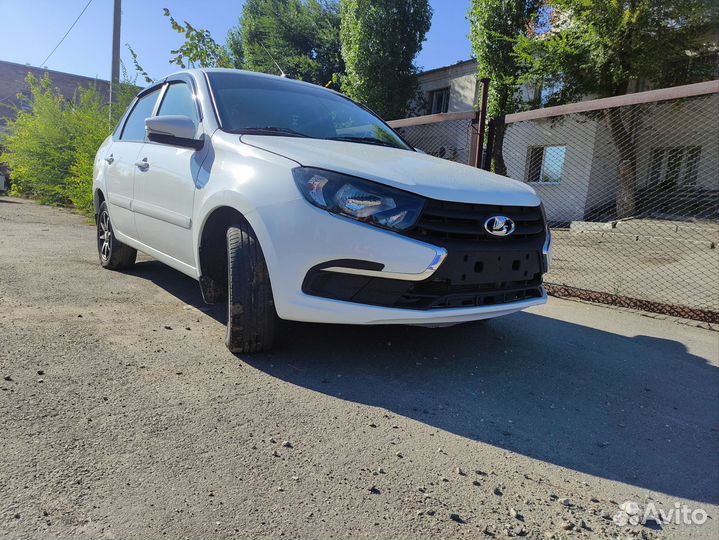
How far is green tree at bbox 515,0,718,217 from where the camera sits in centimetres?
1117

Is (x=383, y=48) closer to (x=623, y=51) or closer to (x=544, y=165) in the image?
(x=544, y=165)

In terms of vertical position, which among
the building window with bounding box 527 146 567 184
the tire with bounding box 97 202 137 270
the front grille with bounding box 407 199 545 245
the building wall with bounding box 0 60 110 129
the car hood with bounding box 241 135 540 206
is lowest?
the tire with bounding box 97 202 137 270

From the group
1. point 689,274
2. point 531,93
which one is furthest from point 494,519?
point 531,93

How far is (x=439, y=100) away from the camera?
19594mm

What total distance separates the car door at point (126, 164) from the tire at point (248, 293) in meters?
1.73

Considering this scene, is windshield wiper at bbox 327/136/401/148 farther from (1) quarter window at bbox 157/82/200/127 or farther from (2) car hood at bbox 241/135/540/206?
(1) quarter window at bbox 157/82/200/127

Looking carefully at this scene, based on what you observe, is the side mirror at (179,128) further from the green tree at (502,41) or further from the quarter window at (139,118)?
the green tree at (502,41)

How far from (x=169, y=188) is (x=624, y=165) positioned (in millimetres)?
12436

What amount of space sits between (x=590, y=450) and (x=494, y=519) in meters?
0.74

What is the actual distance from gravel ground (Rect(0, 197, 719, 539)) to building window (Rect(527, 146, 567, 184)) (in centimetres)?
1019

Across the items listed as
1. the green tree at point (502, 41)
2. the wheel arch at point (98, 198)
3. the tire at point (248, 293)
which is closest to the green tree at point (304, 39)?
the green tree at point (502, 41)

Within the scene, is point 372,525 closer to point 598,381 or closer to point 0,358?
point 598,381

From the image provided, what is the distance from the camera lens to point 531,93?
14.4 m

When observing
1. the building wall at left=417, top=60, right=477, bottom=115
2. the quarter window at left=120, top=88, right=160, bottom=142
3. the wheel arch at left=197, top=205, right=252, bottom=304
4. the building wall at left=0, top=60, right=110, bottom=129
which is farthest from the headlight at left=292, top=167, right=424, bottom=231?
the building wall at left=0, top=60, right=110, bottom=129
